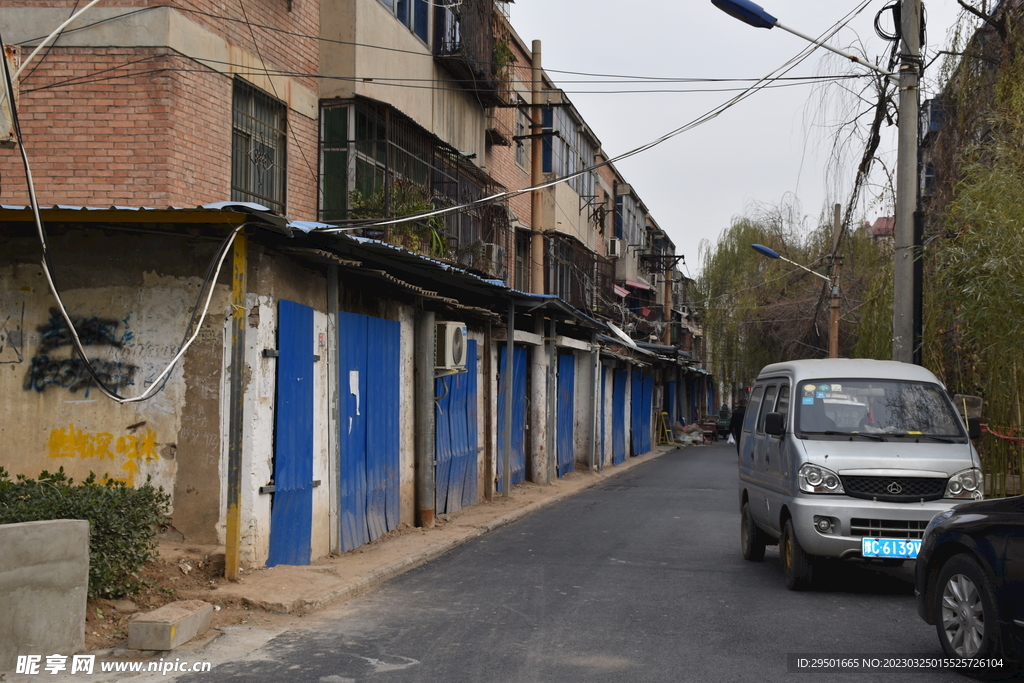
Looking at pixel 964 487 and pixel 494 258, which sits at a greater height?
pixel 494 258

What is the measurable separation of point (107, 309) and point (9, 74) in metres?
2.63

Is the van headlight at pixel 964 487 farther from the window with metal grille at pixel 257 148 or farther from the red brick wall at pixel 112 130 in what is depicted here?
the window with metal grille at pixel 257 148

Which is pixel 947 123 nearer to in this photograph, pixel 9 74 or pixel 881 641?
pixel 881 641

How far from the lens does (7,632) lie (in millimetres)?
5602

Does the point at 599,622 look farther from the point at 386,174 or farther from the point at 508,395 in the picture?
the point at 508,395

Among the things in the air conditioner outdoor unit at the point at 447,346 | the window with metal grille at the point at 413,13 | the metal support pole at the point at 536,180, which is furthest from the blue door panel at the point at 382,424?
the metal support pole at the point at 536,180

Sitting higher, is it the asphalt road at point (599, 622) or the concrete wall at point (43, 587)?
the concrete wall at point (43, 587)

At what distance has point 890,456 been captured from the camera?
8453mm

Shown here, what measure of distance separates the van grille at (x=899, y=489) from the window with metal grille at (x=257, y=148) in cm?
805

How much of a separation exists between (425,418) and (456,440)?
1.95 metres

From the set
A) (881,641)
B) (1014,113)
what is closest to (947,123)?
(1014,113)

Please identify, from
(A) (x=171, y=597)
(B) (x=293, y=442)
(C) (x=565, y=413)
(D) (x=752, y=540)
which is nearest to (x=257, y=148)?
(B) (x=293, y=442)

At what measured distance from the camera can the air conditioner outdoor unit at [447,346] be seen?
13.0 m

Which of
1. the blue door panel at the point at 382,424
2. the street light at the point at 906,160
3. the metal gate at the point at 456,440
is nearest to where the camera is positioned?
the blue door panel at the point at 382,424
